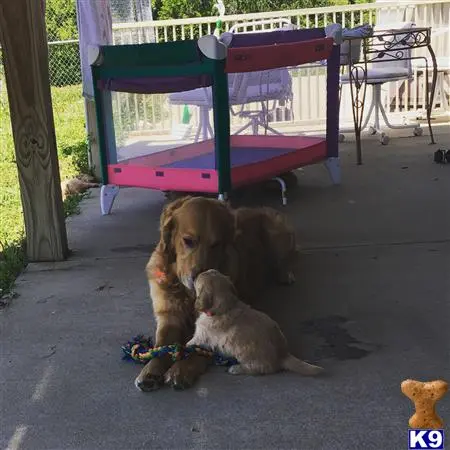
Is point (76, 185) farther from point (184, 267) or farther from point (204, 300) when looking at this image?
point (204, 300)

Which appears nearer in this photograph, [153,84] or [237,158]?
[153,84]

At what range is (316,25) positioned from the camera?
32.6ft

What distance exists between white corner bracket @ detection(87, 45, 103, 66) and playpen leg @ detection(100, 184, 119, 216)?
2.99 ft

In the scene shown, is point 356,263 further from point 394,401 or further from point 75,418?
point 75,418

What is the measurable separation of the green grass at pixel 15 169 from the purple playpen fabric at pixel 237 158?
97 cm

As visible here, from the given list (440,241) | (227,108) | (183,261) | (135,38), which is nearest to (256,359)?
(183,261)

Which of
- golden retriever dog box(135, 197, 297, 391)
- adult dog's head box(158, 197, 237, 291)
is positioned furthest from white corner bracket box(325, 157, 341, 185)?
adult dog's head box(158, 197, 237, 291)

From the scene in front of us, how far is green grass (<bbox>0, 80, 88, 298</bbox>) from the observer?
163 inches

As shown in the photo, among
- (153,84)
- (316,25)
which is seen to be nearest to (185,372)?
(153,84)

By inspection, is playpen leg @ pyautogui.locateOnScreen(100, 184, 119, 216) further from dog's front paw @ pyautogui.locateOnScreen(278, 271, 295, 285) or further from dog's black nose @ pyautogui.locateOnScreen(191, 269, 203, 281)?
dog's black nose @ pyautogui.locateOnScreen(191, 269, 203, 281)

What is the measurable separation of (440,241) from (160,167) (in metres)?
1.99

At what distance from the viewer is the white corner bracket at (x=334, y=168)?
5805mm

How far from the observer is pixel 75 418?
2334 millimetres

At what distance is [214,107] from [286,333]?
205 cm
